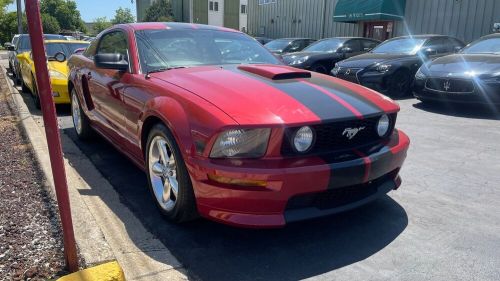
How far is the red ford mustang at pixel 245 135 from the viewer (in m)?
2.60

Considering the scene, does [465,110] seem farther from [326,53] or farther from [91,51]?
[91,51]

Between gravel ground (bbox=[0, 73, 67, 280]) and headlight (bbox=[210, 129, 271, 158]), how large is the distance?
114 centimetres

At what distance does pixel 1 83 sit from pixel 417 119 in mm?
9973

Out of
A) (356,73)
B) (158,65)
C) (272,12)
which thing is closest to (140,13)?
(272,12)

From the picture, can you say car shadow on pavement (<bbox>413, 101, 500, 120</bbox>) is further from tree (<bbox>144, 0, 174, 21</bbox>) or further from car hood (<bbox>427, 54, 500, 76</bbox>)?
tree (<bbox>144, 0, 174, 21</bbox>)

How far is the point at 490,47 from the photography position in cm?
800

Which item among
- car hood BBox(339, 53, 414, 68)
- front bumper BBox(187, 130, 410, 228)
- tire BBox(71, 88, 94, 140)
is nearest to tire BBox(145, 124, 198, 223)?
front bumper BBox(187, 130, 410, 228)

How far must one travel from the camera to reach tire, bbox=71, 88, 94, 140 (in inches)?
211

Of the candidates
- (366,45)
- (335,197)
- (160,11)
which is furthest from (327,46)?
(160,11)

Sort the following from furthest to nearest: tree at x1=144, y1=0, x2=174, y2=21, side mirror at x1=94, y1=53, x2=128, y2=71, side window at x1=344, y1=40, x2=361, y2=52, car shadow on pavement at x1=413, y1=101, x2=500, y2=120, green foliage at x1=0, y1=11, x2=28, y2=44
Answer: tree at x1=144, y1=0, x2=174, y2=21 < green foliage at x1=0, y1=11, x2=28, y2=44 < side window at x1=344, y1=40, x2=361, y2=52 < car shadow on pavement at x1=413, y1=101, x2=500, y2=120 < side mirror at x1=94, y1=53, x2=128, y2=71

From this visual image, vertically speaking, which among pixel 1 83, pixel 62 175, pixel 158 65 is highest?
pixel 158 65

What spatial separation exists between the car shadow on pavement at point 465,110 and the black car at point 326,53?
11.6 ft

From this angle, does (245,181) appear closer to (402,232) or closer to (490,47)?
(402,232)

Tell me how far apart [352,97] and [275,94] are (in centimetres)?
62
